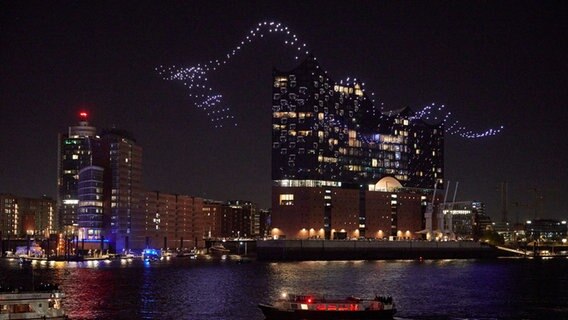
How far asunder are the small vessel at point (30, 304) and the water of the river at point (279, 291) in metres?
9.46

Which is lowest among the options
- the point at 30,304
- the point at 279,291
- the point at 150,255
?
the point at 150,255

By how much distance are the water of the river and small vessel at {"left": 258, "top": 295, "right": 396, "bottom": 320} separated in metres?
3.55

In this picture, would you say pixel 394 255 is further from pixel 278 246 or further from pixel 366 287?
pixel 366 287

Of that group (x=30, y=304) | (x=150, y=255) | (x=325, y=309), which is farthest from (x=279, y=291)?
(x=150, y=255)

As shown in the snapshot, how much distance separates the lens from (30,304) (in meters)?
56.0

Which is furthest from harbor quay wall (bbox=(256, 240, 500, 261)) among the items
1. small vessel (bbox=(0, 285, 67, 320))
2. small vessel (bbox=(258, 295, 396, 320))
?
small vessel (bbox=(0, 285, 67, 320))

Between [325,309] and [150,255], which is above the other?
[325,309]

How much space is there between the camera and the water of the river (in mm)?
72688

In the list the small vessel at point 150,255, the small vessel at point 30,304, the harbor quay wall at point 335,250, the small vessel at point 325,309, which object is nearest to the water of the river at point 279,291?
the small vessel at point 325,309

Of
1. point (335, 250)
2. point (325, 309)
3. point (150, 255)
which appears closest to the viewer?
point (325, 309)

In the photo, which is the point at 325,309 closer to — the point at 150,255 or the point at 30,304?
the point at 30,304

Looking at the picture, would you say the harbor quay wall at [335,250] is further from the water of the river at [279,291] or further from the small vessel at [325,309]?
the small vessel at [325,309]

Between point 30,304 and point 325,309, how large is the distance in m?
20.8

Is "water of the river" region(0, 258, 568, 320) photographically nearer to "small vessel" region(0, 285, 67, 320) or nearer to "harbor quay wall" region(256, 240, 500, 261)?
"small vessel" region(0, 285, 67, 320)
